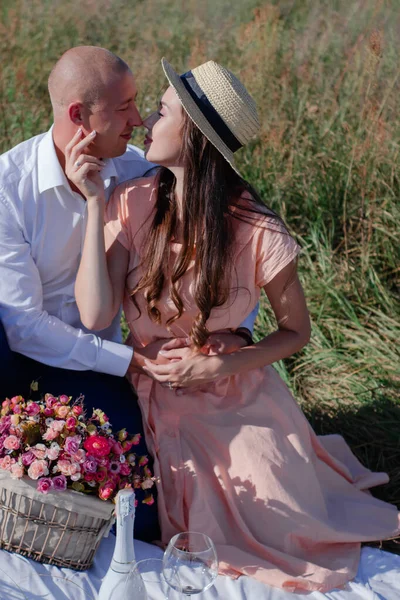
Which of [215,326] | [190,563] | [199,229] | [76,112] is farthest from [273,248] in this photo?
[190,563]

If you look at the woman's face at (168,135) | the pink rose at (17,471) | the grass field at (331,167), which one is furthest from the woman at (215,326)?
the grass field at (331,167)

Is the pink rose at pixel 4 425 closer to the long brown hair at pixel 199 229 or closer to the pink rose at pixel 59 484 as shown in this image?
the pink rose at pixel 59 484

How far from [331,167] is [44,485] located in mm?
2991

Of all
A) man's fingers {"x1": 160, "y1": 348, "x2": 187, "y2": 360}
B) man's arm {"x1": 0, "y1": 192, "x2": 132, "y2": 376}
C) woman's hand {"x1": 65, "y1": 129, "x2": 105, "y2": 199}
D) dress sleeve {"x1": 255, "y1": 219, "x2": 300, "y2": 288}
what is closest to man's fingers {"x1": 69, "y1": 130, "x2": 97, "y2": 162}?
woman's hand {"x1": 65, "y1": 129, "x2": 105, "y2": 199}

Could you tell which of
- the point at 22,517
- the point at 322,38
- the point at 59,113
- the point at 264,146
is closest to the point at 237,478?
the point at 22,517

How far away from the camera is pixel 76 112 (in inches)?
118

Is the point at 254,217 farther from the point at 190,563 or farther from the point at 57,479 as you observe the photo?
the point at 190,563

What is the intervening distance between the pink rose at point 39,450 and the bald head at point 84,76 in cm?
131

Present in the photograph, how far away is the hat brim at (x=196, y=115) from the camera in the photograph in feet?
9.07

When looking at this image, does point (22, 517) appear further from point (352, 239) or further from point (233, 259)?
point (352, 239)

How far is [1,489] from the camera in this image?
2561mm

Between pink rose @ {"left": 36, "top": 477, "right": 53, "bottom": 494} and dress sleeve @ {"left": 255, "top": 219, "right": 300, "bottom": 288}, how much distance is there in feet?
3.70

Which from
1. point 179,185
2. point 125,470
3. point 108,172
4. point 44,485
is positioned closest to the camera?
point 44,485

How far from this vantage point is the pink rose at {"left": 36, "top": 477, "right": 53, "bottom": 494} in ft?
8.13
